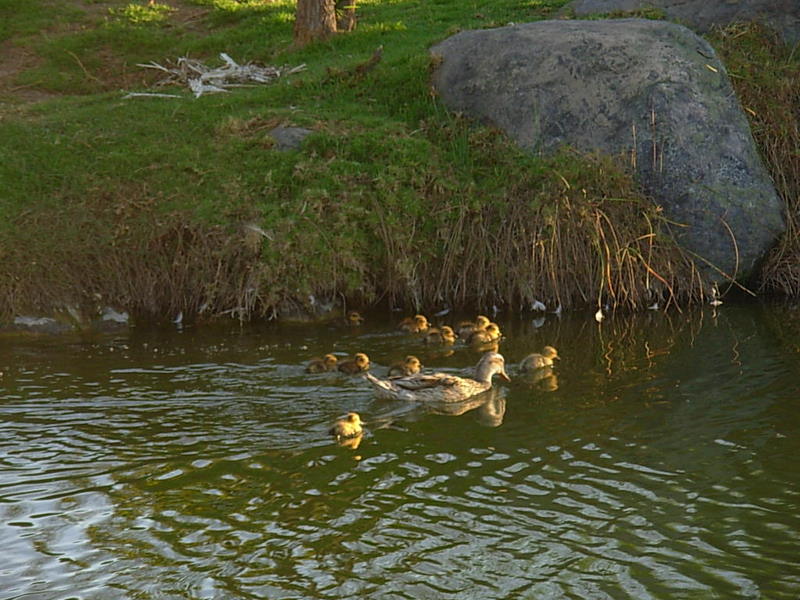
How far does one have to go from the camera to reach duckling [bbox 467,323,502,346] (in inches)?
572

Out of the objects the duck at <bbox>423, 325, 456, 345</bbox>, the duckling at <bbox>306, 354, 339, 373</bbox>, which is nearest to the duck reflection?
the duckling at <bbox>306, 354, 339, 373</bbox>

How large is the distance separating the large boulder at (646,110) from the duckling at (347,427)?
316 inches

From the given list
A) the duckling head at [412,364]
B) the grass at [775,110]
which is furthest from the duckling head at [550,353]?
the grass at [775,110]

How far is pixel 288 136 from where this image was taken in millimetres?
18016

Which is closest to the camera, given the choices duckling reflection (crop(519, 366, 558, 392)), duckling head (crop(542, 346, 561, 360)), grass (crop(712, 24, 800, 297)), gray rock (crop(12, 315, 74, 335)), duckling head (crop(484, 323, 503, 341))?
duckling reflection (crop(519, 366, 558, 392))

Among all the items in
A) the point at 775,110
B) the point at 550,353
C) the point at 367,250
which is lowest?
the point at 550,353

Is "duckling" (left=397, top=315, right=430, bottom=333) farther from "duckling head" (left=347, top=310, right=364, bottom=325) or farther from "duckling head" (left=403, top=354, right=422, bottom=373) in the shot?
"duckling head" (left=403, top=354, right=422, bottom=373)

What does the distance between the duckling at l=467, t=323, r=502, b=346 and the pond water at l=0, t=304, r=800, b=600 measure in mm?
218

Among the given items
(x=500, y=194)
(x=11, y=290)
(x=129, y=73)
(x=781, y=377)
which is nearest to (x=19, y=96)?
(x=129, y=73)

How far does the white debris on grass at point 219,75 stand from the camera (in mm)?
20828

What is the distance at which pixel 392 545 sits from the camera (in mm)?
8328

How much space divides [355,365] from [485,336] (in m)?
2.21

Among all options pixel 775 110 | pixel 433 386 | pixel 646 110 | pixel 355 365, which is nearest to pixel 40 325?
pixel 355 365

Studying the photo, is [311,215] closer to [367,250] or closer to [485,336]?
[367,250]
